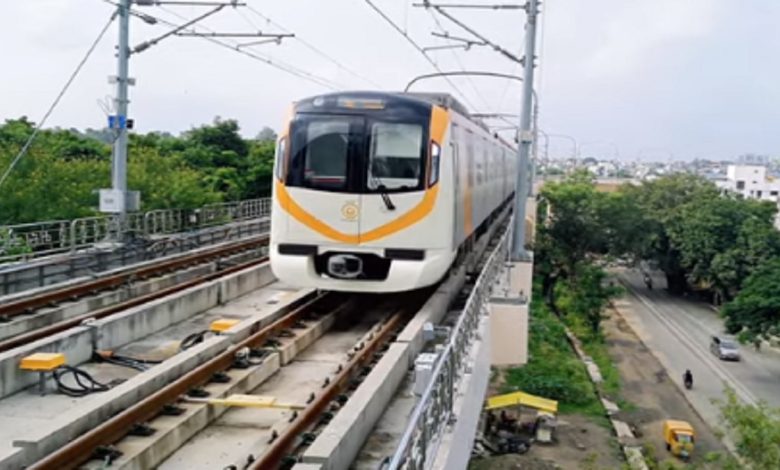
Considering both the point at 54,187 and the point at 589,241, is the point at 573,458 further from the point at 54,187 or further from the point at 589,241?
the point at 589,241

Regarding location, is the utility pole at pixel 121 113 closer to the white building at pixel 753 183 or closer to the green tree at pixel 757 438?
the green tree at pixel 757 438

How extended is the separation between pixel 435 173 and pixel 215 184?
82.8 ft

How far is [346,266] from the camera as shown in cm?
1124

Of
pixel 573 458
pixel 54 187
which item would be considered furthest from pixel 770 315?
pixel 54 187

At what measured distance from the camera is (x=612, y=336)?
1698 inches

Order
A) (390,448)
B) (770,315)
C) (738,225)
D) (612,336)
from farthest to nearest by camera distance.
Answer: (738,225) → (612,336) → (770,315) → (390,448)

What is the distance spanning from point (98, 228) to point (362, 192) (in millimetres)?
11040

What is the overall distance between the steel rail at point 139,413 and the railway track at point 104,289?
9.09 ft

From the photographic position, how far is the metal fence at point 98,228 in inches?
663

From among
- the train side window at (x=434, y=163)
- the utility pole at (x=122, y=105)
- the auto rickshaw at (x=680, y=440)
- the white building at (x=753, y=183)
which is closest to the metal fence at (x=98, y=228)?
the utility pole at (x=122, y=105)

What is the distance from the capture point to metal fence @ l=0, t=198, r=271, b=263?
16.8m

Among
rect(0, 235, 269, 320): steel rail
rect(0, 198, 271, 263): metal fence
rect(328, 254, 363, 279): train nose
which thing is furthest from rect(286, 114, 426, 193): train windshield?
rect(0, 198, 271, 263): metal fence

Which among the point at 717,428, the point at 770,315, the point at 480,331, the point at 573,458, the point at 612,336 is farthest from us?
the point at 612,336

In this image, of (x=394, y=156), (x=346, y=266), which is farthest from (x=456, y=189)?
(x=346, y=266)
